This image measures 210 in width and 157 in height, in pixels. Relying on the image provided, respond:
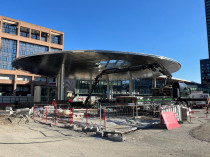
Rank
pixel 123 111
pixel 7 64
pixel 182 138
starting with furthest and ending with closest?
pixel 7 64, pixel 123 111, pixel 182 138

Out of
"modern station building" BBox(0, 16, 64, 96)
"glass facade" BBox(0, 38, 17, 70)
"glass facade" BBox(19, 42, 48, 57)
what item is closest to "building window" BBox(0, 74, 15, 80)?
"modern station building" BBox(0, 16, 64, 96)

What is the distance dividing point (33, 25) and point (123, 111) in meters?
66.4

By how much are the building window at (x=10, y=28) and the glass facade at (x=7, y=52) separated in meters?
4.00

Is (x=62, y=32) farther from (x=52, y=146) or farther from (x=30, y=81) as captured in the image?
(x=52, y=146)

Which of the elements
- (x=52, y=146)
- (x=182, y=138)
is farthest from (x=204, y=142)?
(x=52, y=146)

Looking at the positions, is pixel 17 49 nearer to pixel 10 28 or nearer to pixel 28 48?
pixel 28 48

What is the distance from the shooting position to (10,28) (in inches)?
2613

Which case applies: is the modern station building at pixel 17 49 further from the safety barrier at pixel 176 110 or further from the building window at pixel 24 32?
the safety barrier at pixel 176 110

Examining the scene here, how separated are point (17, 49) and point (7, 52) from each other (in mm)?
3501

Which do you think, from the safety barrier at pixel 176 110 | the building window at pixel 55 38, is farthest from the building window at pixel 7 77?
the safety barrier at pixel 176 110

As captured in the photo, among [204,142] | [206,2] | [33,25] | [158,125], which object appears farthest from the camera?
[206,2]

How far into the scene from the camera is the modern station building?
62.6 meters

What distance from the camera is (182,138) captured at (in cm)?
812

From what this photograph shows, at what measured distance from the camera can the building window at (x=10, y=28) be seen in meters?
64.8
